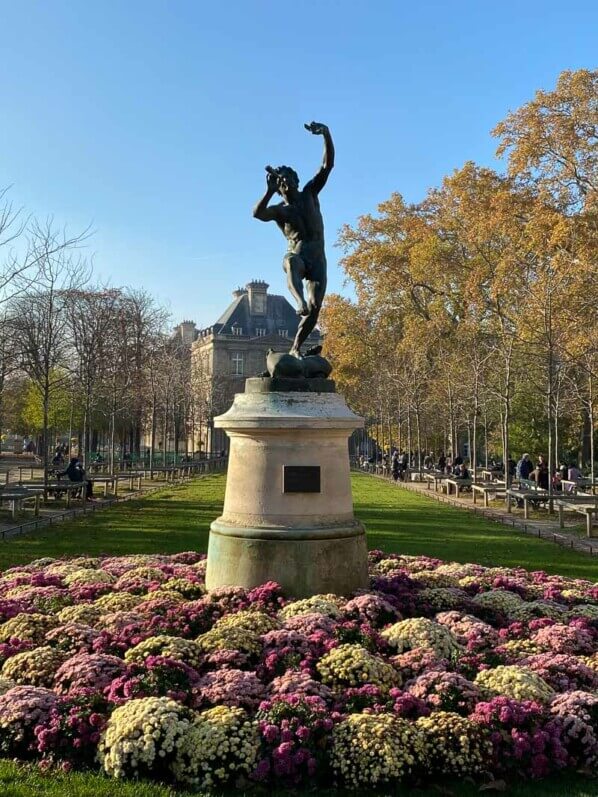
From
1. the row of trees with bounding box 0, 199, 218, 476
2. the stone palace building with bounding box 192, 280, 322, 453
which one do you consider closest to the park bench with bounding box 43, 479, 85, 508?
the row of trees with bounding box 0, 199, 218, 476

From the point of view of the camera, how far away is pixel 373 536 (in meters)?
15.2

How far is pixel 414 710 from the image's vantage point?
5098mm

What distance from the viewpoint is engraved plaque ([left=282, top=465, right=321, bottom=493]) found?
298 inches

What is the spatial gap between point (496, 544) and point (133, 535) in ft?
22.8

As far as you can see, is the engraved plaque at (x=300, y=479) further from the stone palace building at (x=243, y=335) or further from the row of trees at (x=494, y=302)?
the stone palace building at (x=243, y=335)

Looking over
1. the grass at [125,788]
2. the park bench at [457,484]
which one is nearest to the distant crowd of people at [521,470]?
the park bench at [457,484]

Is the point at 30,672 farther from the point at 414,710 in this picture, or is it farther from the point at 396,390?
the point at 396,390

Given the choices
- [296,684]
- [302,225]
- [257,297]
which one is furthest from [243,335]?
[296,684]

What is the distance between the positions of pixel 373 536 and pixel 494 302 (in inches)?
688

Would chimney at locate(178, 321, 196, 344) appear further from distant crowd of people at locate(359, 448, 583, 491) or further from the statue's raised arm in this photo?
the statue's raised arm

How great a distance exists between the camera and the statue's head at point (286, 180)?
8539mm

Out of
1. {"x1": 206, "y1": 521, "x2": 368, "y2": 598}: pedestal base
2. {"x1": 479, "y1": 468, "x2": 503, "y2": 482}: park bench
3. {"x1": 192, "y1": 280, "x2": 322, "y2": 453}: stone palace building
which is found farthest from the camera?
{"x1": 192, "y1": 280, "x2": 322, "y2": 453}: stone palace building

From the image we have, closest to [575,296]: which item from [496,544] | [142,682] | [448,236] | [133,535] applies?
[496,544]

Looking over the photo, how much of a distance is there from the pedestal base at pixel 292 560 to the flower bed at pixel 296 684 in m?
0.25
